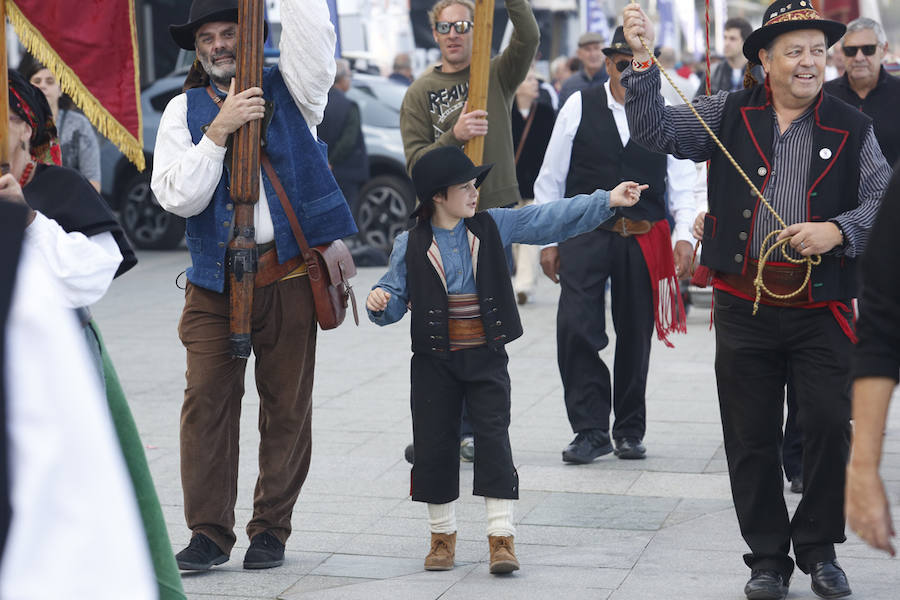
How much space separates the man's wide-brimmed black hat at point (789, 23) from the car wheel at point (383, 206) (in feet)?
34.9

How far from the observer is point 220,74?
494cm

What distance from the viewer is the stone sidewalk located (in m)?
4.79

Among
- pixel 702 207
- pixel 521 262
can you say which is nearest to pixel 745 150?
pixel 702 207

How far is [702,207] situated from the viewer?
6816 mm

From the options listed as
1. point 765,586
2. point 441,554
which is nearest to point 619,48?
point 441,554

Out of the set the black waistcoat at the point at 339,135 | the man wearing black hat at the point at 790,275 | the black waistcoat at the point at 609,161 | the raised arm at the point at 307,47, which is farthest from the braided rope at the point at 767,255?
the black waistcoat at the point at 339,135

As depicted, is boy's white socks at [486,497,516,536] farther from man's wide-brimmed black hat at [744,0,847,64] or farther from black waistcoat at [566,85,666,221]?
black waistcoat at [566,85,666,221]

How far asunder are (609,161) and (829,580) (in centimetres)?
277

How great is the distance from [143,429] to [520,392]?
7.58ft

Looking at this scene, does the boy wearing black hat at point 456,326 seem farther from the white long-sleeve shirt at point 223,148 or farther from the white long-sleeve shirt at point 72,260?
the white long-sleeve shirt at point 72,260

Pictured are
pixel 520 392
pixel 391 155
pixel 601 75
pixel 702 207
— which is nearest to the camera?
pixel 702 207

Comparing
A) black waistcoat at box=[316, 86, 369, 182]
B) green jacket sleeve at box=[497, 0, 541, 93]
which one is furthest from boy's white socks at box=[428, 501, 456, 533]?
black waistcoat at box=[316, 86, 369, 182]

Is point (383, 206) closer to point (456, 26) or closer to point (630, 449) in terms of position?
point (456, 26)

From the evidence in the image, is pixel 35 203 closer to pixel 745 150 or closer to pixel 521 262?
pixel 745 150
